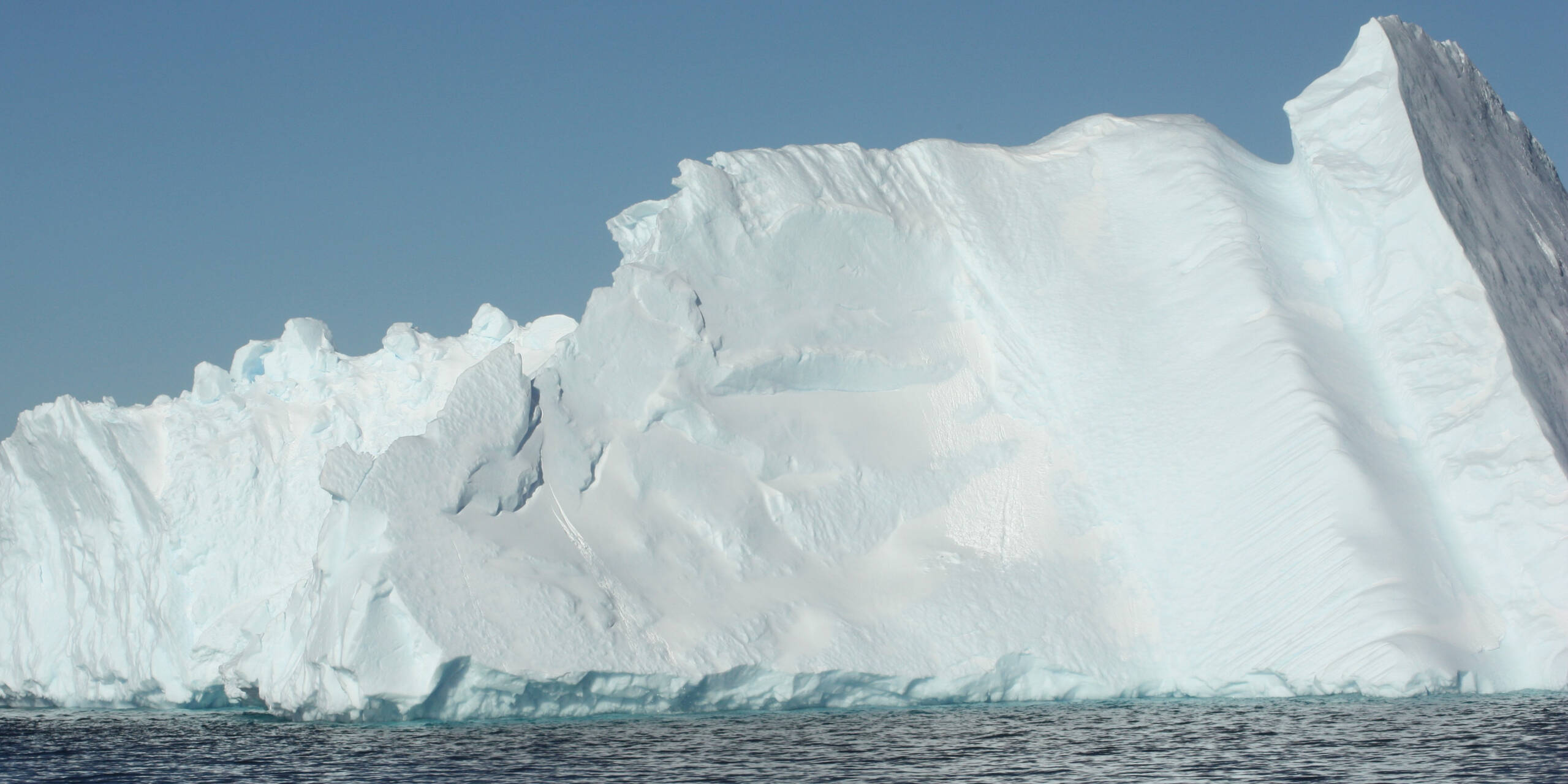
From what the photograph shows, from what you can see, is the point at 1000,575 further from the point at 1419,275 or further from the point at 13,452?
the point at 13,452

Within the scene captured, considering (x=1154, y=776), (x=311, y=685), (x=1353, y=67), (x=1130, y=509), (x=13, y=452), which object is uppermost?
(x=1353, y=67)

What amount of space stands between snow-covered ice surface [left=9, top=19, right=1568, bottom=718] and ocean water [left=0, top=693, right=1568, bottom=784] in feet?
2.74

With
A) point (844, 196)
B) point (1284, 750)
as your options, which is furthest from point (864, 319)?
point (1284, 750)

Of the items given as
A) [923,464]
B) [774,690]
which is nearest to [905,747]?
[774,690]

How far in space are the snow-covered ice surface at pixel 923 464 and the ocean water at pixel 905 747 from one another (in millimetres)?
835

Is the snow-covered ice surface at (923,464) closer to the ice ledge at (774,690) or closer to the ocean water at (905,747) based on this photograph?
the ice ledge at (774,690)

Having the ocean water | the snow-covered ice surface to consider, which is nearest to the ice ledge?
the snow-covered ice surface

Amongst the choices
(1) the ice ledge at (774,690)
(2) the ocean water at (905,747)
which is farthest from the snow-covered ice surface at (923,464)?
(2) the ocean water at (905,747)

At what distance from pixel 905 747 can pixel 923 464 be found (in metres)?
7.35

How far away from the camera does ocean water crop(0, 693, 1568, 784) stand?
1410 centimetres

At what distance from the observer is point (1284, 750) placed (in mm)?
15000

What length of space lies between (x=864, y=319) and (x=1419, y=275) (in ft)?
27.1

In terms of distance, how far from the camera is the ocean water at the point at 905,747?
46.3 feet

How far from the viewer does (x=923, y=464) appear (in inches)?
907
